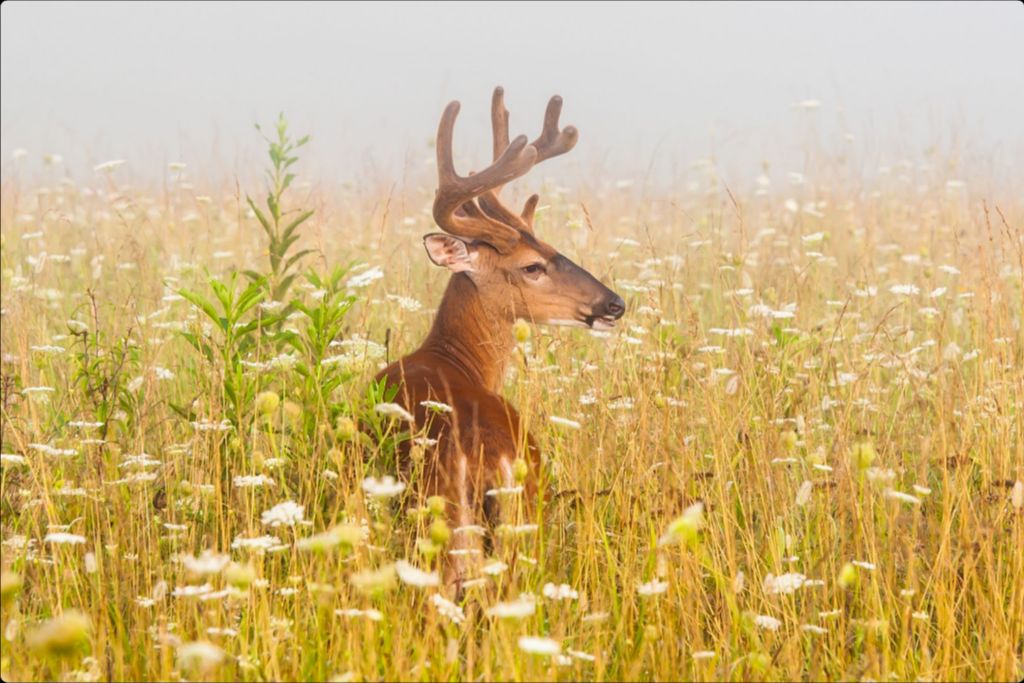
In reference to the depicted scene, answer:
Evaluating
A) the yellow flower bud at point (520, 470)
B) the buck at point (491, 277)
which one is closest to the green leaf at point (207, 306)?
the buck at point (491, 277)

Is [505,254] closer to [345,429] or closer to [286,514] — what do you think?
[345,429]

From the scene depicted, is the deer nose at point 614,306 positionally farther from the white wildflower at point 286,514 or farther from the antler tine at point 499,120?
the white wildflower at point 286,514

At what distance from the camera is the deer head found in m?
5.22

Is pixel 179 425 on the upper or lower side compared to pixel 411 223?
lower

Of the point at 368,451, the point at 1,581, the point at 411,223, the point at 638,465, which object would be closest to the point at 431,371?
the point at 368,451

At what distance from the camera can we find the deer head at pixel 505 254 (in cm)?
522

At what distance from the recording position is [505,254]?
538cm

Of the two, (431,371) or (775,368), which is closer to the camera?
(431,371)

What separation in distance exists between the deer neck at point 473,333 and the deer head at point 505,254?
0.03 metres

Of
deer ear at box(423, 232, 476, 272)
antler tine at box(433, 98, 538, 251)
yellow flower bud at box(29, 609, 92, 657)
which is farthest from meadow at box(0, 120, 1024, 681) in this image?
antler tine at box(433, 98, 538, 251)

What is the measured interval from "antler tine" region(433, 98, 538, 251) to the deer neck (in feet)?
0.65

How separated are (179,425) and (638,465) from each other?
2006 mm

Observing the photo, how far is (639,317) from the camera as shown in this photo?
673cm

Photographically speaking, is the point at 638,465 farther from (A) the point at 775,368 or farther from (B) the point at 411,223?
(B) the point at 411,223
